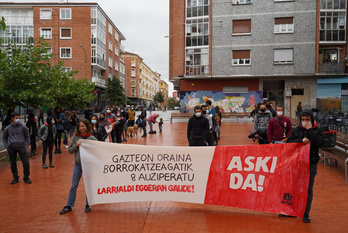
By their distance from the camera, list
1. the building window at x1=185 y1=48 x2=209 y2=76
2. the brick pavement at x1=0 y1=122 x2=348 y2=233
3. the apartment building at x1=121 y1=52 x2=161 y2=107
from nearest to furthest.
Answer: the brick pavement at x1=0 y1=122 x2=348 y2=233
the building window at x1=185 y1=48 x2=209 y2=76
the apartment building at x1=121 y1=52 x2=161 y2=107

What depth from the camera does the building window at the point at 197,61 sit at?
1254 inches

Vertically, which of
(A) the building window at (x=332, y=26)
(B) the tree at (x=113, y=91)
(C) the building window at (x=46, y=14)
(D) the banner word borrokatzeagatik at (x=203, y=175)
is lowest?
(D) the banner word borrokatzeagatik at (x=203, y=175)

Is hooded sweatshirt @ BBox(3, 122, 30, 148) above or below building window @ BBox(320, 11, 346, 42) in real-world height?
below

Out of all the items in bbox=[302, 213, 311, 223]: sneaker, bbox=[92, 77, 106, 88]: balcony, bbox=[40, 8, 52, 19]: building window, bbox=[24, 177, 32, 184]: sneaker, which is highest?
bbox=[40, 8, 52, 19]: building window

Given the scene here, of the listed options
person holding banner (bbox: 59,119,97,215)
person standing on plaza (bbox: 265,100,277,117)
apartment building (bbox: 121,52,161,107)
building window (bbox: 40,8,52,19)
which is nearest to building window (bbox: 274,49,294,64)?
person standing on plaza (bbox: 265,100,277,117)

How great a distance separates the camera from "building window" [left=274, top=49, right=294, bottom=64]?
98.0ft

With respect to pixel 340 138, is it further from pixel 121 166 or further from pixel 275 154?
pixel 121 166

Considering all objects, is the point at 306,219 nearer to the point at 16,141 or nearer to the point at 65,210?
the point at 65,210

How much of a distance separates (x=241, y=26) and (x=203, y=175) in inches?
1117

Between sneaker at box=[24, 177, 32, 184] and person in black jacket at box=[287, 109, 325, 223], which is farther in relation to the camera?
sneaker at box=[24, 177, 32, 184]

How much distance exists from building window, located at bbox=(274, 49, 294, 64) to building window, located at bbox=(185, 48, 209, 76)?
6.92 m

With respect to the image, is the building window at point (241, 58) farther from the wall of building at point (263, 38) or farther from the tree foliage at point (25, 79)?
the tree foliage at point (25, 79)

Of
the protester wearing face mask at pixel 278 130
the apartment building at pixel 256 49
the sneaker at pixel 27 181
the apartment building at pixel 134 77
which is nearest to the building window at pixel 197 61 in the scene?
the apartment building at pixel 256 49

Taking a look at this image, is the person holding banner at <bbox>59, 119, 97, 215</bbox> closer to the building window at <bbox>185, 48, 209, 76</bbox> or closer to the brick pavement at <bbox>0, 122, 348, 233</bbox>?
the brick pavement at <bbox>0, 122, 348, 233</bbox>
